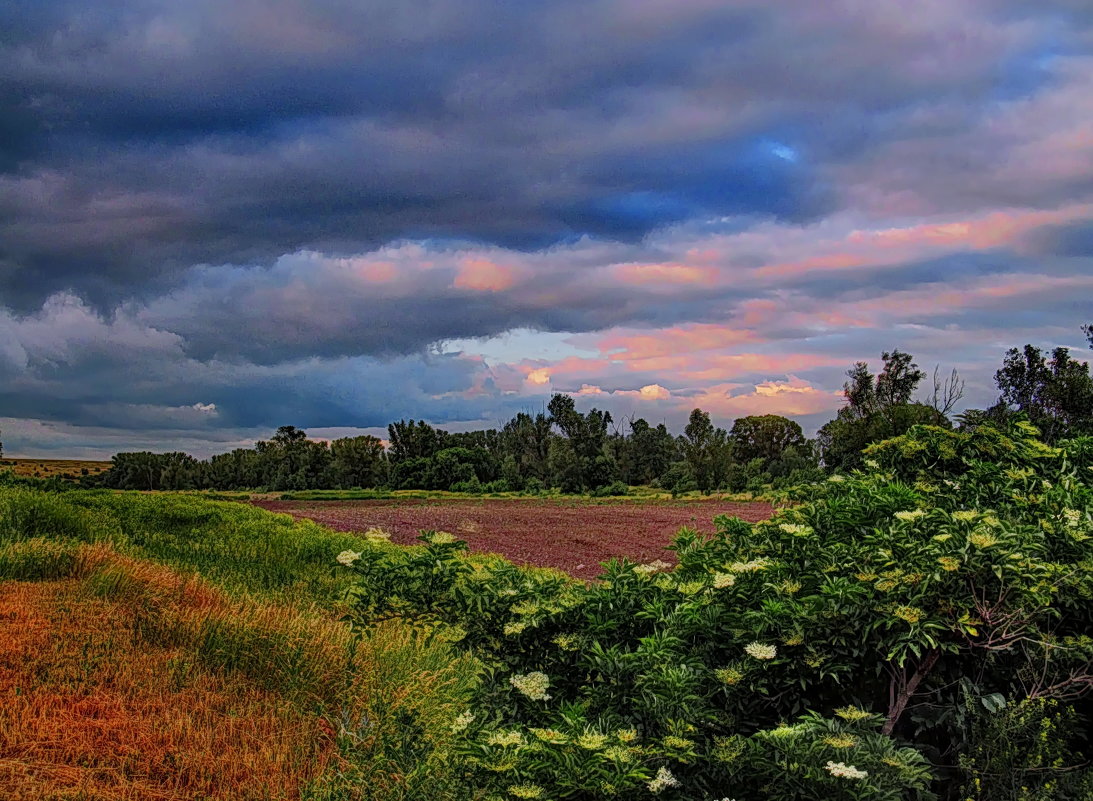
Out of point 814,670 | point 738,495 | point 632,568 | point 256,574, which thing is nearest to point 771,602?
point 814,670

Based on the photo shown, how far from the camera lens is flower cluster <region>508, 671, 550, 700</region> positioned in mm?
3695

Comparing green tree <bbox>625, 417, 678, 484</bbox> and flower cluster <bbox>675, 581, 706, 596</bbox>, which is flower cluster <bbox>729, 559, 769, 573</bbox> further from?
green tree <bbox>625, 417, 678, 484</bbox>

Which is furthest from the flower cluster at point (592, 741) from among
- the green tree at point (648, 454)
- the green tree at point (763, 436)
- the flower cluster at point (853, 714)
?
the green tree at point (763, 436)

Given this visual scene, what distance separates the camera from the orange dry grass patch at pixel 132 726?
466 centimetres

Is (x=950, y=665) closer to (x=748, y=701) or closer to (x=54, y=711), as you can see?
(x=748, y=701)

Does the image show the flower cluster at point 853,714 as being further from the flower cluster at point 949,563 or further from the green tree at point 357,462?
the green tree at point 357,462

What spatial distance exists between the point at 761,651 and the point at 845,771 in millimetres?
642

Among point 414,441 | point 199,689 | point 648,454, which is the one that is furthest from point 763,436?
point 199,689

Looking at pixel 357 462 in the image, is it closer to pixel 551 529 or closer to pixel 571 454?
pixel 571 454

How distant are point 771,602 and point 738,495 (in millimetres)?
39579

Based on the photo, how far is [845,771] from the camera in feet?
9.32

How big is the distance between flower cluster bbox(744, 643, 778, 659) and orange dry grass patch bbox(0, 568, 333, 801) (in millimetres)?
2978

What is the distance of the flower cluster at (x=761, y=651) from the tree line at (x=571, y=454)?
1163 inches

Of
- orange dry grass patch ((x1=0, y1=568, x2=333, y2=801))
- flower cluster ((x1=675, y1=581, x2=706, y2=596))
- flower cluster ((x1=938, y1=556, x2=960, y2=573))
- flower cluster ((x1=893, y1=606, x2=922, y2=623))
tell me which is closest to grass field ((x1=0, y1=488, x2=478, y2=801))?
orange dry grass patch ((x1=0, y1=568, x2=333, y2=801))
